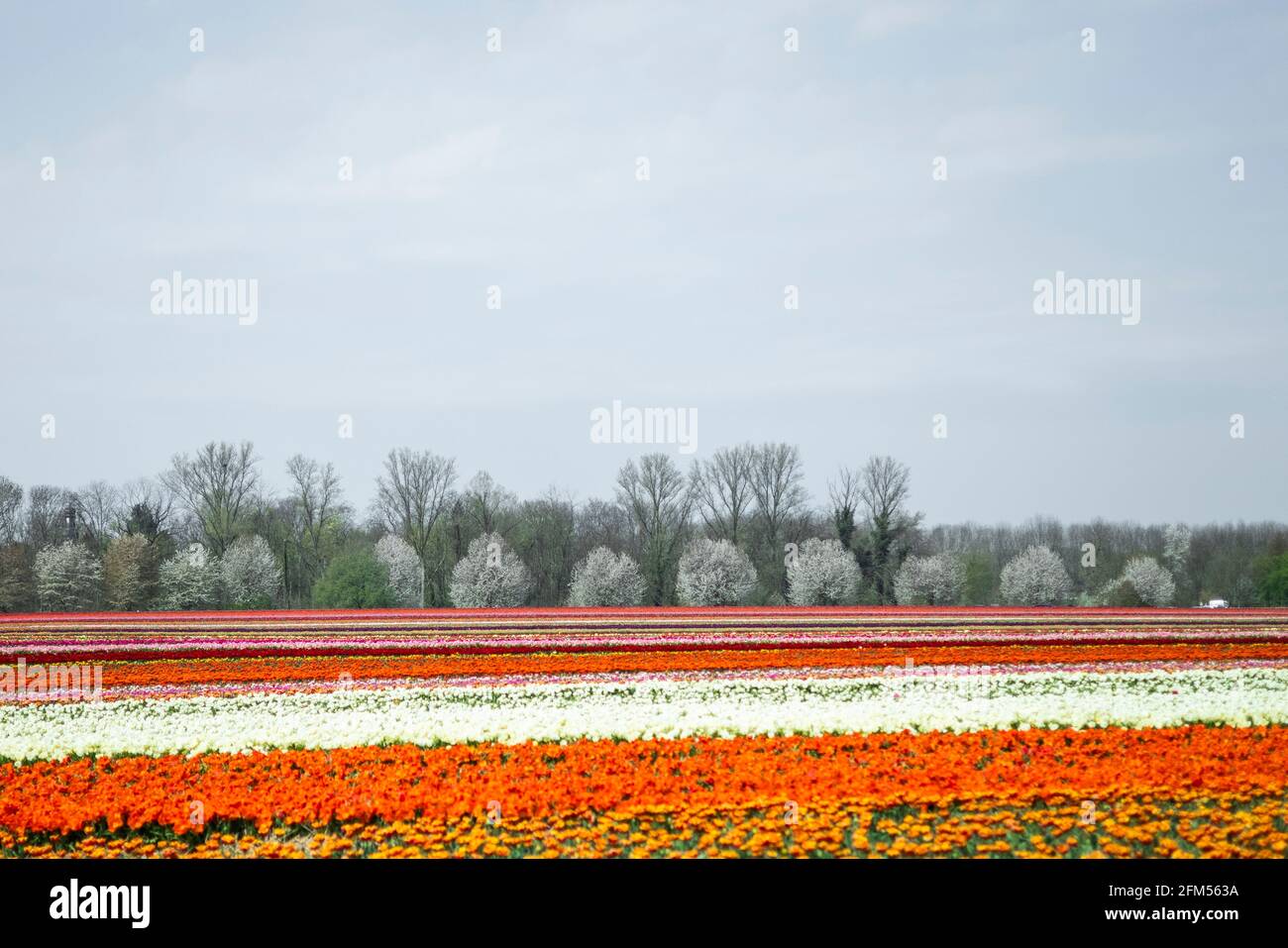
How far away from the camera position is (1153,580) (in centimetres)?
5250

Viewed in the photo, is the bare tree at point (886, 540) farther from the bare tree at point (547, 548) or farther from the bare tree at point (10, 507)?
the bare tree at point (10, 507)

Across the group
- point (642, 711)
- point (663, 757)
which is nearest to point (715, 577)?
point (642, 711)

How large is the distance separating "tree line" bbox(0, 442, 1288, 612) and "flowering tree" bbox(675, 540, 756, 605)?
83mm

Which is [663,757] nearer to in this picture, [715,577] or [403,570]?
[715,577]

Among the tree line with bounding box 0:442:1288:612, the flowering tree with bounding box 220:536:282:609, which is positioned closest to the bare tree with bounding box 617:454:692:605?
the tree line with bounding box 0:442:1288:612

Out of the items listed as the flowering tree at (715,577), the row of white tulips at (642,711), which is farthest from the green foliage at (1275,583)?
the row of white tulips at (642,711)

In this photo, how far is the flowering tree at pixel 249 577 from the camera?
176 feet

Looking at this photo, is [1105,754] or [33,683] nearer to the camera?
[1105,754]

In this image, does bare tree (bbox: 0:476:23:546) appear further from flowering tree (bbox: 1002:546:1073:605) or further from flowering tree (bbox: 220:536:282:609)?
flowering tree (bbox: 1002:546:1073:605)

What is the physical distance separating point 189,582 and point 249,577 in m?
2.97

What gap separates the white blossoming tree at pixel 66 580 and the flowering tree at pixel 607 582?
926 inches
